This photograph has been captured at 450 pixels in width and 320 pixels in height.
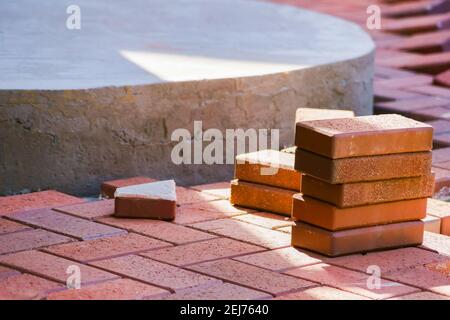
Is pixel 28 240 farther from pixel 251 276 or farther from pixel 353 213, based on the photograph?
pixel 353 213

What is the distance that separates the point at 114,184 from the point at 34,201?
39 cm

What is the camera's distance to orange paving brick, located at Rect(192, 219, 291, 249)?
4.34 meters

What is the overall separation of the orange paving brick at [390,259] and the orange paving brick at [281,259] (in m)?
0.08

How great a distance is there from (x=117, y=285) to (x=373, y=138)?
1062 mm

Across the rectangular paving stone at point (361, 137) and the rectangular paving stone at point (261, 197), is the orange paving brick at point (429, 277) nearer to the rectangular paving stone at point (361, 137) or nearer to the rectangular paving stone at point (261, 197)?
the rectangular paving stone at point (361, 137)

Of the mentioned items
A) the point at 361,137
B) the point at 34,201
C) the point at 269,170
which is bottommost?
the point at 34,201

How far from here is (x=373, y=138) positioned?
4.14m

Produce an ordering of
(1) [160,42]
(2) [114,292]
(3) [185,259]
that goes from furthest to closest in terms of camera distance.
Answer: (1) [160,42], (3) [185,259], (2) [114,292]

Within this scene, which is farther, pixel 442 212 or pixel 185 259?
pixel 442 212

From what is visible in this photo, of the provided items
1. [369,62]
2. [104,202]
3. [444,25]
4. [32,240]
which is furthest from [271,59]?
[444,25]

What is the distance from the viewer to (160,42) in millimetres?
6469

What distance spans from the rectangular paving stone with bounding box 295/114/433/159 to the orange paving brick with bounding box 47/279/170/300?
0.81 m

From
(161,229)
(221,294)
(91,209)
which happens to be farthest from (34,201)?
(221,294)

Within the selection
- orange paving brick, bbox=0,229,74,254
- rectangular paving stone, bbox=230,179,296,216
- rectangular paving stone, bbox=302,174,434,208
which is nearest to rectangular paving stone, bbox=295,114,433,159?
rectangular paving stone, bbox=302,174,434,208
